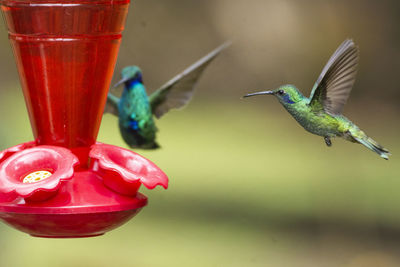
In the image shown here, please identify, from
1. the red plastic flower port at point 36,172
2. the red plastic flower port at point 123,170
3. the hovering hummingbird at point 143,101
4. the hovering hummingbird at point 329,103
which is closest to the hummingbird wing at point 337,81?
the hovering hummingbird at point 329,103

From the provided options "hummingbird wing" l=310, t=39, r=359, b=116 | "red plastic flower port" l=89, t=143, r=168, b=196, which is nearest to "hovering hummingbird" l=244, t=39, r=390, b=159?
"hummingbird wing" l=310, t=39, r=359, b=116

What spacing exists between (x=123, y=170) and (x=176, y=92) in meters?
2.07

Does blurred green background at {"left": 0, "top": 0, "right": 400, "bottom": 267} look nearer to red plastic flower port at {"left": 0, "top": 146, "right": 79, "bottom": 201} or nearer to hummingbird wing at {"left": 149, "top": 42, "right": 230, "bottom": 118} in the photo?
hummingbird wing at {"left": 149, "top": 42, "right": 230, "bottom": 118}

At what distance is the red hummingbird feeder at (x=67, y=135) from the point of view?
2014 millimetres

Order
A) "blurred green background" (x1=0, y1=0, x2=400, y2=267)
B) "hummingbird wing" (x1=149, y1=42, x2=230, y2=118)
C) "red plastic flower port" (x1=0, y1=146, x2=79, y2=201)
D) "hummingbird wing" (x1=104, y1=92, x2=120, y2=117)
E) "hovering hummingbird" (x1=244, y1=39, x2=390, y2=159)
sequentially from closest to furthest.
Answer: "red plastic flower port" (x1=0, y1=146, x2=79, y2=201) → "hovering hummingbird" (x1=244, y1=39, x2=390, y2=159) → "hummingbird wing" (x1=149, y1=42, x2=230, y2=118) → "hummingbird wing" (x1=104, y1=92, x2=120, y2=117) → "blurred green background" (x1=0, y1=0, x2=400, y2=267)

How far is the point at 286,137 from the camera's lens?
1342cm

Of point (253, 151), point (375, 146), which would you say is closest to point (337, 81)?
point (375, 146)

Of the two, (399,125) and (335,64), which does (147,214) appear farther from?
(335,64)

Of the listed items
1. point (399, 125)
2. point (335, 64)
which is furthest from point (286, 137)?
point (335, 64)

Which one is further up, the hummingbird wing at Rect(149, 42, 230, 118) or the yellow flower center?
the yellow flower center

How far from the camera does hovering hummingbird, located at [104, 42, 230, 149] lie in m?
4.02

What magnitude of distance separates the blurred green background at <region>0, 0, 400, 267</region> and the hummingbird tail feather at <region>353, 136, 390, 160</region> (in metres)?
6.24

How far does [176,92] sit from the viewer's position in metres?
4.10

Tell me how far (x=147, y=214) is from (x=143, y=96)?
646 cm
